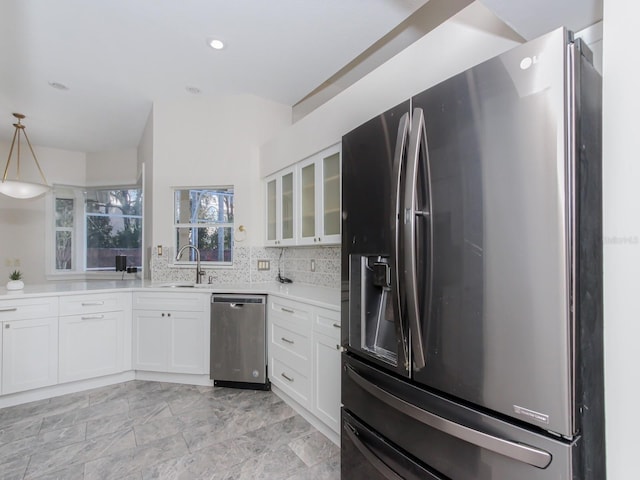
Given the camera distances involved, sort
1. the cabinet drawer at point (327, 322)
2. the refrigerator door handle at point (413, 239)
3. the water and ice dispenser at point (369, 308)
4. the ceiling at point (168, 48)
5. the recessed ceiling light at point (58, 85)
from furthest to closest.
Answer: the recessed ceiling light at point (58, 85)
the ceiling at point (168, 48)
the cabinet drawer at point (327, 322)
the water and ice dispenser at point (369, 308)
the refrigerator door handle at point (413, 239)

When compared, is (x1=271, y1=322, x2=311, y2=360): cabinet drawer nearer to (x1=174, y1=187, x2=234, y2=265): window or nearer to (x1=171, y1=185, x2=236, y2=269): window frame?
(x1=171, y1=185, x2=236, y2=269): window frame

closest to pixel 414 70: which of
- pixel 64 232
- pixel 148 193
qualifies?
pixel 148 193

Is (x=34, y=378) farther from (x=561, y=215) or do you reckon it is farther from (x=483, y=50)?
(x=483, y=50)

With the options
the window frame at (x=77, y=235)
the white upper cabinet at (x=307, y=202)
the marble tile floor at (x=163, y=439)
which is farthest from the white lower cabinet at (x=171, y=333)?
the window frame at (x=77, y=235)

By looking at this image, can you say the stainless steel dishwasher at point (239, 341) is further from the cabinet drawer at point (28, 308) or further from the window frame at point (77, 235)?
the window frame at point (77, 235)

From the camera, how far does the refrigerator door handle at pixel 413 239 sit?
99 cm

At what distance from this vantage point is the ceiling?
87.3 inches

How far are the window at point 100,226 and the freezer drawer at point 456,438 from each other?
5.00m

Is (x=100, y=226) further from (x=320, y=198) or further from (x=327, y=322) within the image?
(x=327, y=322)

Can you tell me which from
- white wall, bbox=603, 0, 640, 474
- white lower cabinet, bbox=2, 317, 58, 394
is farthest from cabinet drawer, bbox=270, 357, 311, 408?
Result: white lower cabinet, bbox=2, 317, 58, 394

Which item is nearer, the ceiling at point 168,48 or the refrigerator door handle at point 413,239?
the refrigerator door handle at point 413,239

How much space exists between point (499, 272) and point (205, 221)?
3.38m

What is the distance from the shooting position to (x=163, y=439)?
206 centimetres

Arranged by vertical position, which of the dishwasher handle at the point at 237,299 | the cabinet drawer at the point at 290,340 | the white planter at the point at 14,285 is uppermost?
the white planter at the point at 14,285
